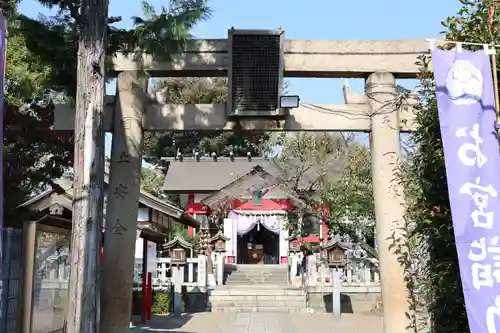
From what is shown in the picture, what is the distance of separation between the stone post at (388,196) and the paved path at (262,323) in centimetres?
667

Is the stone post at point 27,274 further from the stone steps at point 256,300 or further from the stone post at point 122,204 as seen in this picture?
the stone steps at point 256,300

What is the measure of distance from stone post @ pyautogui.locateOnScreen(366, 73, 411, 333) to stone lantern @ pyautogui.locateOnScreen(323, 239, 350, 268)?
12.1 meters

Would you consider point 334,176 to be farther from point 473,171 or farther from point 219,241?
point 473,171

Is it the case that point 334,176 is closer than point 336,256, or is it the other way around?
point 334,176

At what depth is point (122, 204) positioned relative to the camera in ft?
28.2

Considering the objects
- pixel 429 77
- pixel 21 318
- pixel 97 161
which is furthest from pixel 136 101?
pixel 429 77

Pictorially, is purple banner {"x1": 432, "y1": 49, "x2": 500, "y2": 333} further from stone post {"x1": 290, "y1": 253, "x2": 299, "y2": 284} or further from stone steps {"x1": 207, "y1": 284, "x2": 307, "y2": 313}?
stone post {"x1": 290, "y1": 253, "x2": 299, "y2": 284}

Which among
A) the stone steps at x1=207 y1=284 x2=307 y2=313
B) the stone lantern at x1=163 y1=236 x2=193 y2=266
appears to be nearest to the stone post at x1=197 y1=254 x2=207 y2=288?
the stone steps at x1=207 y1=284 x2=307 y2=313

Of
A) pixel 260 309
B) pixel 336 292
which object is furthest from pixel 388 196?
pixel 260 309

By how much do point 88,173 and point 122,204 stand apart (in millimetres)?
1716

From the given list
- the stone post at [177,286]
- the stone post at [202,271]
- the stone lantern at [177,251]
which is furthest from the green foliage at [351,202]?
the stone post at [202,271]

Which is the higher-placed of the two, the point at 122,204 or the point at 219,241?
the point at 219,241

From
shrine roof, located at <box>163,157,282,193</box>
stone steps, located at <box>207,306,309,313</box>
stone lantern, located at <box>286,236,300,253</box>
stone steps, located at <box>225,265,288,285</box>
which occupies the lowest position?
stone steps, located at <box>207,306,309,313</box>

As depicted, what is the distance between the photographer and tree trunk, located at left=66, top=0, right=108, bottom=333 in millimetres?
6719
